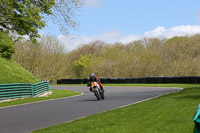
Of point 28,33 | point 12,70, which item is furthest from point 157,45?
point 28,33

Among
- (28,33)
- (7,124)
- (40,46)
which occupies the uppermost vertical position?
(40,46)

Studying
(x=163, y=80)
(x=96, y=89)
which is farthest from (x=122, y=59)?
(x=96, y=89)

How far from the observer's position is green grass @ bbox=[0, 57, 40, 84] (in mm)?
28908

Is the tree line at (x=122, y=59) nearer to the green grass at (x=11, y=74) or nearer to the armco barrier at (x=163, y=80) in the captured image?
the armco barrier at (x=163, y=80)

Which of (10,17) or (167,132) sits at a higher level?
(10,17)

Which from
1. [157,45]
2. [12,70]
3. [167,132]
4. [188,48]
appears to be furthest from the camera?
[157,45]

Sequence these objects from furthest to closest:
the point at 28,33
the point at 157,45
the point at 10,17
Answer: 1. the point at 157,45
2. the point at 28,33
3. the point at 10,17

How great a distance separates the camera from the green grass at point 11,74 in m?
28.9

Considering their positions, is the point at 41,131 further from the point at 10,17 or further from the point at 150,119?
the point at 10,17

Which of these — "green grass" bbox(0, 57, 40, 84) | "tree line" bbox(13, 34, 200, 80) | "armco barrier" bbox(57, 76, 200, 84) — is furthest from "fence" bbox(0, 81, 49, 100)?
"tree line" bbox(13, 34, 200, 80)

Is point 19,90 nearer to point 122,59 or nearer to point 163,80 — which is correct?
point 163,80

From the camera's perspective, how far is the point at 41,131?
30.1ft

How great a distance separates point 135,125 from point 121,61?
62.8m

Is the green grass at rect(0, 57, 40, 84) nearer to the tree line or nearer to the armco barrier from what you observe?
the armco barrier
